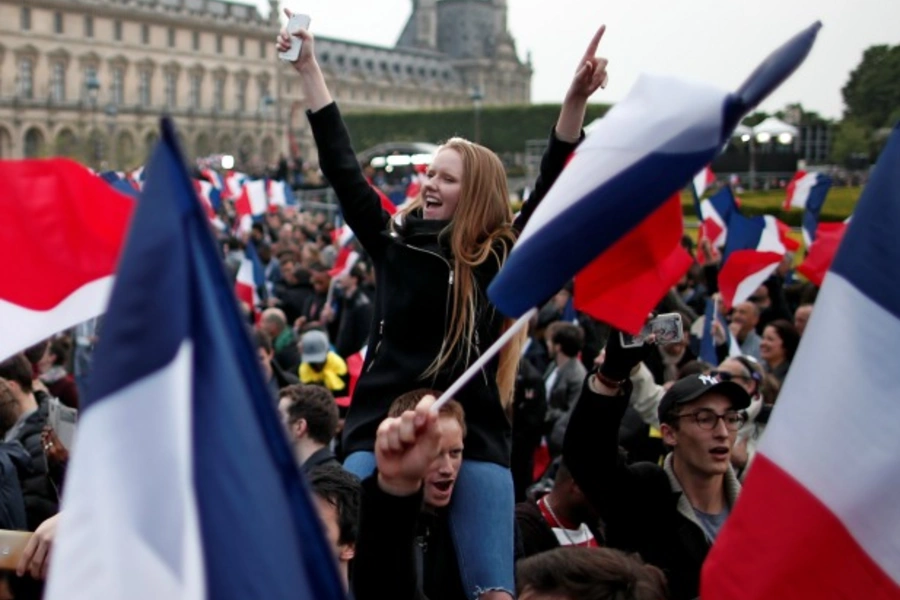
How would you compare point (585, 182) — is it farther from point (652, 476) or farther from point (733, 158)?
point (733, 158)

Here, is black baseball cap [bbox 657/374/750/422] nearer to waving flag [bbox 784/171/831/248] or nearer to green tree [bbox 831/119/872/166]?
waving flag [bbox 784/171/831/248]

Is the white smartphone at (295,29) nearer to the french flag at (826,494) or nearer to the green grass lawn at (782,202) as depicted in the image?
the french flag at (826,494)

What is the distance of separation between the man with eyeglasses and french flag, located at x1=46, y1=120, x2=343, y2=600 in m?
1.38

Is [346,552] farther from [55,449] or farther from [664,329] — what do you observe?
[55,449]

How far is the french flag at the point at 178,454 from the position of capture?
1.45m

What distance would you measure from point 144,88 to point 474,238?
79.9 meters

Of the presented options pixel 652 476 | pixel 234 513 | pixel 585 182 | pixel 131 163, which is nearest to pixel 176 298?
pixel 234 513

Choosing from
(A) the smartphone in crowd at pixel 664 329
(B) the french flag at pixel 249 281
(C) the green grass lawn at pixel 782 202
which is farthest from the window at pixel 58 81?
(A) the smartphone in crowd at pixel 664 329

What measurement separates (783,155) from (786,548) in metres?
33.8

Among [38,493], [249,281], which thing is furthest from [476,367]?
[249,281]

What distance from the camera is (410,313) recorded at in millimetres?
2861

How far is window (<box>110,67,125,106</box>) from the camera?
253ft

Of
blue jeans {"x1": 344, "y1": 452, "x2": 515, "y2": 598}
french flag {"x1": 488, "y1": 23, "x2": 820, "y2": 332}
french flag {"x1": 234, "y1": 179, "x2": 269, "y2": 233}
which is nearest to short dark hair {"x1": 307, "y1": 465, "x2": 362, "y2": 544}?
blue jeans {"x1": 344, "y1": 452, "x2": 515, "y2": 598}

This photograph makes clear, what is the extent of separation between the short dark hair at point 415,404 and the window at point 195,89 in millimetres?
82473
